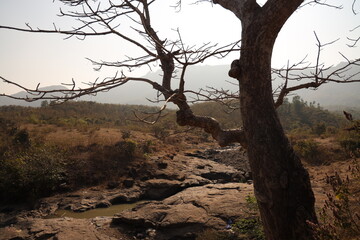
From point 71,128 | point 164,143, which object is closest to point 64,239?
point 164,143

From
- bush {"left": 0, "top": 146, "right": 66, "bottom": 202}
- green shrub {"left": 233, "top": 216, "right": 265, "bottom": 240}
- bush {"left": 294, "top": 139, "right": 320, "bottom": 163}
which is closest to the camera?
green shrub {"left": 233, "top": 216, "right": 265, "bottom": 240}

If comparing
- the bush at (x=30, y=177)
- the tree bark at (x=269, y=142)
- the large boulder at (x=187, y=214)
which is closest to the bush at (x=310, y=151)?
the large boulder at (x=187, y=214)

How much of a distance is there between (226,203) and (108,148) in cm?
702

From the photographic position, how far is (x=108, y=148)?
35.7 feet

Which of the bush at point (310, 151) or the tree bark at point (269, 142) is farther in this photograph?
the bush at point (310, 151)

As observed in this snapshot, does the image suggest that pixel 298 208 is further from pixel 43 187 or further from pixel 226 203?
pixel 43 187

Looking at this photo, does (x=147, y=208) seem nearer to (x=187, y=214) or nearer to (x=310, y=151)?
(x=187, y=214)

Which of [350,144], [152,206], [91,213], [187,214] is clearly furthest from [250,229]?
[350,144]

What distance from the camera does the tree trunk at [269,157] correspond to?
6.42 ft

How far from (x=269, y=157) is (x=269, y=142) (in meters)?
0.13

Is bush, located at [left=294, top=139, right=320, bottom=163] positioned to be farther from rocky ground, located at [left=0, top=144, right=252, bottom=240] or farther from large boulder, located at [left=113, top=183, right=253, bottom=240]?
large boulder, located at [left=113, top=183, right=253, bottom=240]

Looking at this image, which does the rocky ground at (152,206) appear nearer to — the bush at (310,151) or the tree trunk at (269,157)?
the tree trunk at (269,157)

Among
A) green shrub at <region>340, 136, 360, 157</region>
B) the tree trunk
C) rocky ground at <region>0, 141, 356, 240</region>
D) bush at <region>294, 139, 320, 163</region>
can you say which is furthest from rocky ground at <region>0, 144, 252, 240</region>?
green shrub at <region>340, 136, 360, 157</region>

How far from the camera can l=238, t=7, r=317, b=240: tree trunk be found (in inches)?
77.0
